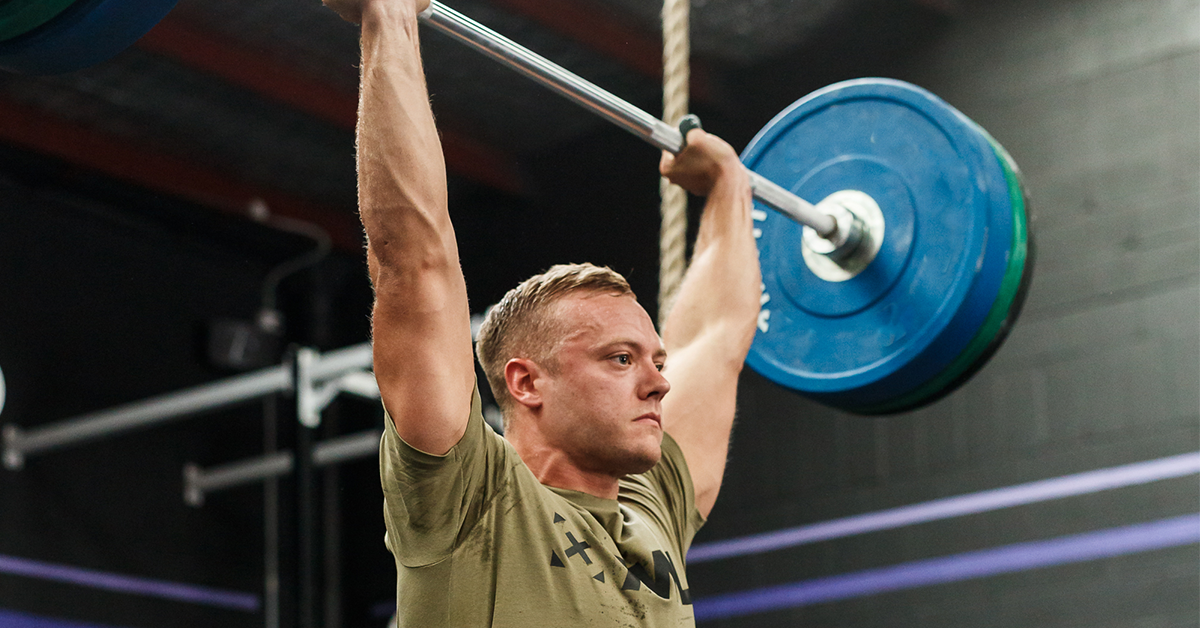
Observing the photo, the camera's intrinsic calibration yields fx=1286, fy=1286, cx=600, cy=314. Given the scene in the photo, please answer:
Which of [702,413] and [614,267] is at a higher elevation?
[614,267]

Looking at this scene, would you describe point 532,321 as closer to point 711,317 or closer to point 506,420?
point 506,420

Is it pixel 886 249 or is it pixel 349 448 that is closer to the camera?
pixel 886 249

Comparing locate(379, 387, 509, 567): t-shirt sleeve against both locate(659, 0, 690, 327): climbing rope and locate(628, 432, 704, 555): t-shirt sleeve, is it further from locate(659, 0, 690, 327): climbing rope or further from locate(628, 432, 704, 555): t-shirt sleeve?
locate(659, 0, 690, 327): climbing rope

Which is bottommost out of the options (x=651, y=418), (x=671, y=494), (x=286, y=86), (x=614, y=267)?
(x=671, y=494)

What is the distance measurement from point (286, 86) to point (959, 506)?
303 cm

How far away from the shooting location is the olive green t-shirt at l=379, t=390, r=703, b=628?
1539mm

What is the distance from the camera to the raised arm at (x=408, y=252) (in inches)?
58.8

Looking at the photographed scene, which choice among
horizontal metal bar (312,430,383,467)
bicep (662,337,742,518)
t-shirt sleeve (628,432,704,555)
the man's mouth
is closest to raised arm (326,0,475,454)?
the man's mouth

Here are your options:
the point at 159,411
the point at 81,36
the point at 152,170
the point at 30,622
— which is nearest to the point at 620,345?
the point at 81,36

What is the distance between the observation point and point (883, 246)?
2.49 meters

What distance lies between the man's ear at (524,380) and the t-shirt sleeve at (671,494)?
0.91 feet

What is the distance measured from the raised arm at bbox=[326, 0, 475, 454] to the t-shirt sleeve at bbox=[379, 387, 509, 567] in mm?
22

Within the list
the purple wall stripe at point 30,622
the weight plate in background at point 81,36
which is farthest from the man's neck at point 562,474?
the purple wall stripe at point 30,622

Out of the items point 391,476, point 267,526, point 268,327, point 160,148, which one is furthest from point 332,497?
point 391,476
